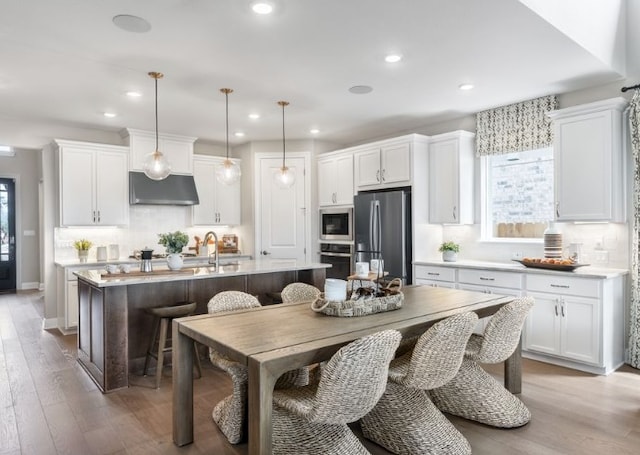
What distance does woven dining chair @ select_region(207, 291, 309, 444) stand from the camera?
2572mm

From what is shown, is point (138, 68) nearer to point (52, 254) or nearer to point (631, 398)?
point (52, 254)

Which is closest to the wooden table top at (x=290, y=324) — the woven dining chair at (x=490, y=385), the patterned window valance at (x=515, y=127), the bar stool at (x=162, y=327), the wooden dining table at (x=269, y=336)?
the wooden dining table at (x=269, y=336)

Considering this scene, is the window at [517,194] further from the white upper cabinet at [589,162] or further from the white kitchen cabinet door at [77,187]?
the white kitchen cabinet door at [77,187]

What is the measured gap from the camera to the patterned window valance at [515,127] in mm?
4402

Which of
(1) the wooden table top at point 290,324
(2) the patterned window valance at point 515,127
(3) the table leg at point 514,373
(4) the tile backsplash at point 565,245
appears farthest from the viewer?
(2) the patterned window valance at point 515,127

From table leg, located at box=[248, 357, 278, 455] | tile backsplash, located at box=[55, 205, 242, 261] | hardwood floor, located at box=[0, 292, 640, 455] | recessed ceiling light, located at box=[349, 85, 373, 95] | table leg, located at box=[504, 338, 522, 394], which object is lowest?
hardwood floor, located at box=[0, 292, 640, 455]

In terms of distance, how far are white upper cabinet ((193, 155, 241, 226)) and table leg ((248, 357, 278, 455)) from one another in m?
4.89

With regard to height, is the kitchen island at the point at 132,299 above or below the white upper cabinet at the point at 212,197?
below

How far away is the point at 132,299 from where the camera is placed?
146 inches

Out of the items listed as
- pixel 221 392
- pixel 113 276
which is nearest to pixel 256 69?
pixel 113 276

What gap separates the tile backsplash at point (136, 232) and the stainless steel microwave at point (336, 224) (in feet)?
6.09

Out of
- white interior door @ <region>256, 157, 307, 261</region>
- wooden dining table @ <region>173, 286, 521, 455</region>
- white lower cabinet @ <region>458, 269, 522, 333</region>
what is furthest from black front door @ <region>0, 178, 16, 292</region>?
white lower cabinet @ <region>458, 269, 522, 333</region>

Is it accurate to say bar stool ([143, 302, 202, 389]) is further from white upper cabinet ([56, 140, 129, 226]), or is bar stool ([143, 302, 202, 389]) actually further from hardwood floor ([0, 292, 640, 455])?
white upper cabinet ([56, 140, 129, 226])

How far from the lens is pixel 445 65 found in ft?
11.6
